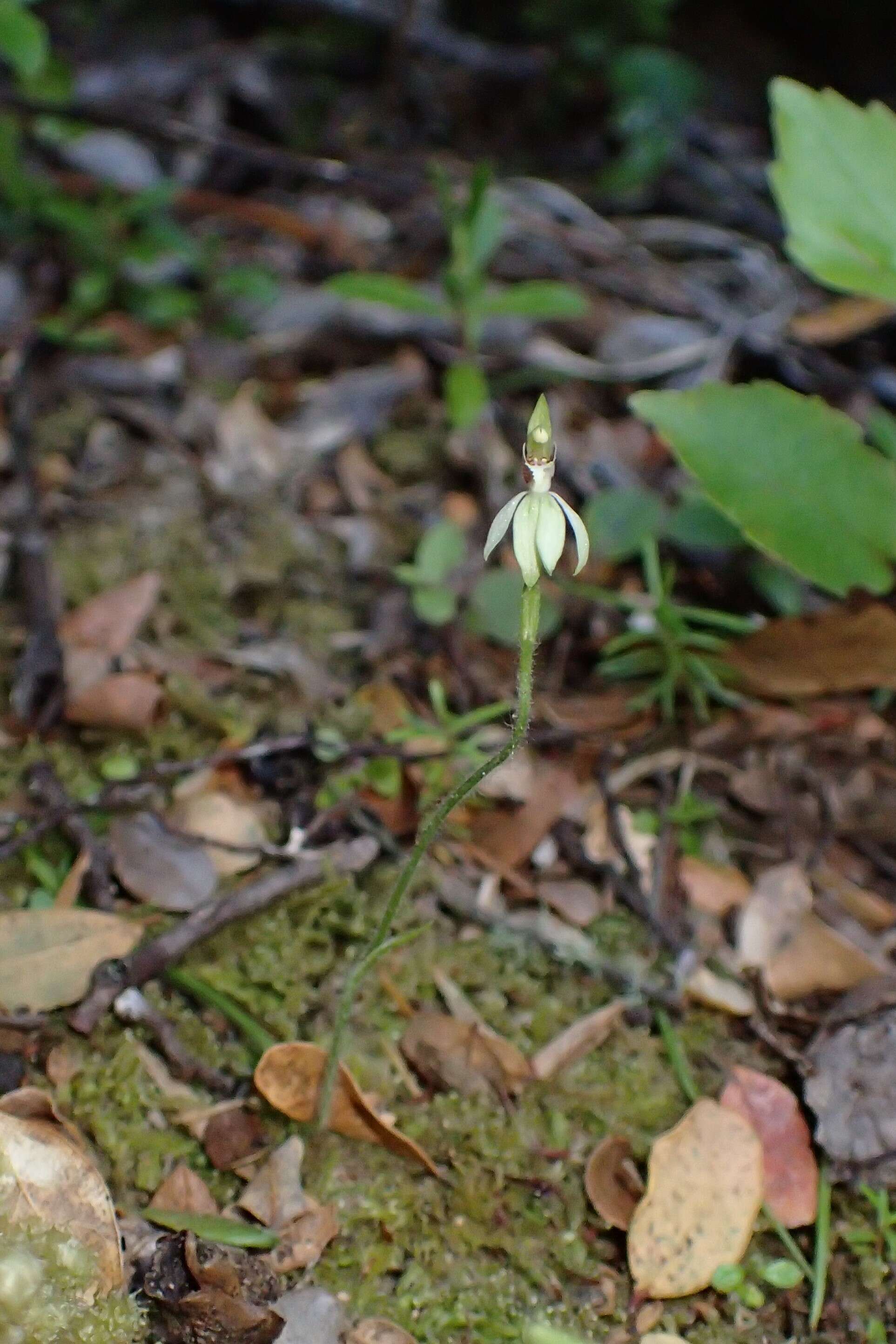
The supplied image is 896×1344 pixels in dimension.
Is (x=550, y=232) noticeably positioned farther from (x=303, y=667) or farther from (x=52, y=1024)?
(x=52, y=1024)

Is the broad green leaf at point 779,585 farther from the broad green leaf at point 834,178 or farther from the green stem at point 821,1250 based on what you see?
the green stem at point 821,1250

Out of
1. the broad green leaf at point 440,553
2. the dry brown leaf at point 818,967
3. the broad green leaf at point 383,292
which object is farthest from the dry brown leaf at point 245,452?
the dry brown leaf at point 818,967

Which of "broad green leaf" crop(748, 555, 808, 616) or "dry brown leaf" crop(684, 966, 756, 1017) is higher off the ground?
"broad green leaf" crop(748, 555, 808, 616)

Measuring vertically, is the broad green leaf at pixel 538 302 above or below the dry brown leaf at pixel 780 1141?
above

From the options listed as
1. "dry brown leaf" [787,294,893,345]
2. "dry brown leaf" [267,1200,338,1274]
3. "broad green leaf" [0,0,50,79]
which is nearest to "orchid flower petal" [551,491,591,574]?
"dry brown leaf" [267,1200,338,1274]

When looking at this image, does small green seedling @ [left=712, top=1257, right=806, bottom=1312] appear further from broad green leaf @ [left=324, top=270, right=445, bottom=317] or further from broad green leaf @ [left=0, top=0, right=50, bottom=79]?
broad green leaf @ [left=0, top=0, right=50, bottom=79]
